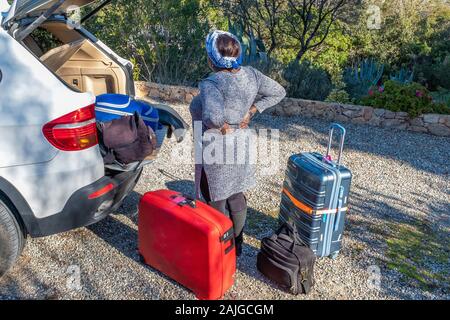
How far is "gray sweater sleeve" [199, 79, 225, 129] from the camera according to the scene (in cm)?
265

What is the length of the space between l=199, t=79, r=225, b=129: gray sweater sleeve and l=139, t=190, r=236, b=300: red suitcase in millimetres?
558

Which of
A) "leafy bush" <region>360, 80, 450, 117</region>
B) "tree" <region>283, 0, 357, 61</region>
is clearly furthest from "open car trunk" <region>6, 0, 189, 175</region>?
"tree" <region>283, 0, 357, 61</region>

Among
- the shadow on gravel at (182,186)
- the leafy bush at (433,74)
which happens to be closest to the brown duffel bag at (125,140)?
the shadow on gravel at (182,186)

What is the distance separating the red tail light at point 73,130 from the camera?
8.29 ft

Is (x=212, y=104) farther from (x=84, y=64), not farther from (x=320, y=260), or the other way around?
(x=84, y=64)

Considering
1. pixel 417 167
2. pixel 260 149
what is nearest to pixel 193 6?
pixel 260 149

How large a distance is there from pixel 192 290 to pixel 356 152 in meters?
3.76

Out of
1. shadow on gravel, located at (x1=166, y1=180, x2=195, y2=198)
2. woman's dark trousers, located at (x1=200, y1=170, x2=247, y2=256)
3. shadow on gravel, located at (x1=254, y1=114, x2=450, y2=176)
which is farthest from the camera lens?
shadow on gravel, located at (x1=254, y1=114, x2=450, y2=176)

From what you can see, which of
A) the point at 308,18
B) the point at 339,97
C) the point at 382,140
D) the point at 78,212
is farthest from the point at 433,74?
the point at 78,212

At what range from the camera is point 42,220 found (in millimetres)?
2674

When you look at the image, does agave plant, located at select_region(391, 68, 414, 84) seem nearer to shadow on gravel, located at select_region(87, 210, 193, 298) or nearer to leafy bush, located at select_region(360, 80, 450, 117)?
leafy bush, located at select_region(360, 80, 450, 117)

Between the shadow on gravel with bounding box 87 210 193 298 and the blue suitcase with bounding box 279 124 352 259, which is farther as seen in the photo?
the shadow on gravel with bounding box 87 210 193 298

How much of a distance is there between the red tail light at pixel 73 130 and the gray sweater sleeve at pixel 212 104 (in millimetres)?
692
